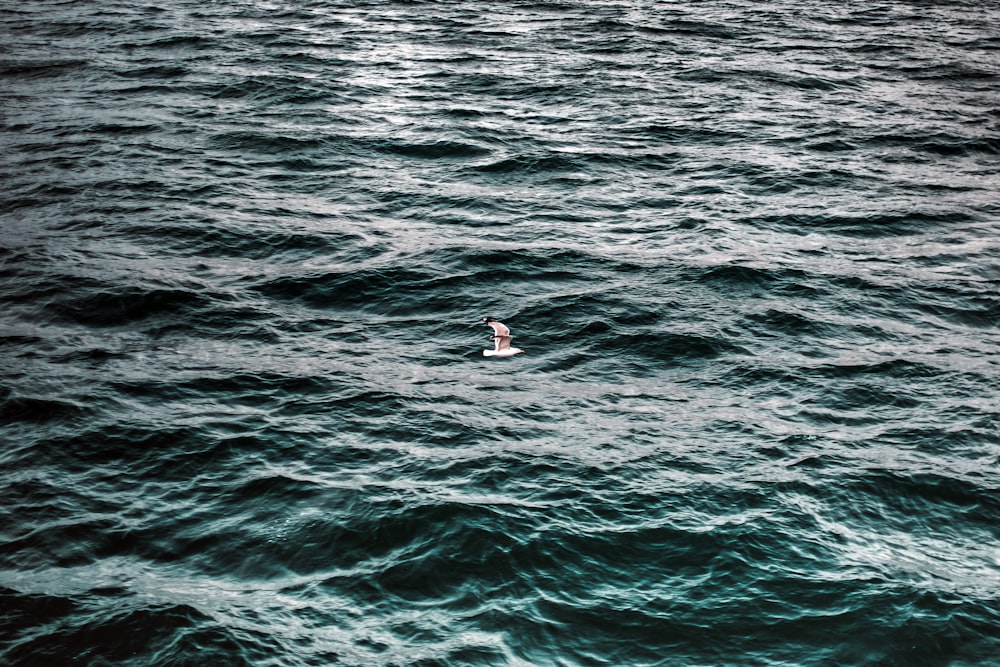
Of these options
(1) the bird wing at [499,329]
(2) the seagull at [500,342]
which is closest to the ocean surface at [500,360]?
(2) the seagull at [500,342]

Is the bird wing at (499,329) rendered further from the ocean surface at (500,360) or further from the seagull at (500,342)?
the ocean surface at (500,360)

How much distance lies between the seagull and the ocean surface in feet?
Answer: 1.84

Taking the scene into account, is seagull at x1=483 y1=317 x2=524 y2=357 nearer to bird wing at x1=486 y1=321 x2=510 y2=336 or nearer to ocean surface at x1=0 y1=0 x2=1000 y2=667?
bird wing at x1=486 y1=321 x2=510 y2=336

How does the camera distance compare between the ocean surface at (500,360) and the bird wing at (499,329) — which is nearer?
the ocean surface at (500,360)

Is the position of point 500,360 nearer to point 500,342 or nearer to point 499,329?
point 500,342

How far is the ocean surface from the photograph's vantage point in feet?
57.6

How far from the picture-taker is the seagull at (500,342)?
77.2ft

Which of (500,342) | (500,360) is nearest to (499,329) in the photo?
(500,342)

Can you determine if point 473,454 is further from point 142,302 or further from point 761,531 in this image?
point 142,302

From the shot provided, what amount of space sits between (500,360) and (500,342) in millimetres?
659

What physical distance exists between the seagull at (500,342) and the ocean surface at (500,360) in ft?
1.84

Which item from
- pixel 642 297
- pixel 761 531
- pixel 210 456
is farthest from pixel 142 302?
pixel 761 531

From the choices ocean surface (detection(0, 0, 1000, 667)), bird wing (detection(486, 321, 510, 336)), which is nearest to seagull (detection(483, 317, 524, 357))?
bird wing (detection(486, 321, 510, 336))

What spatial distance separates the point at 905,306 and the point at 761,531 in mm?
9992
